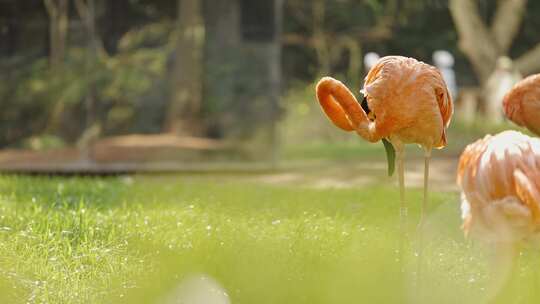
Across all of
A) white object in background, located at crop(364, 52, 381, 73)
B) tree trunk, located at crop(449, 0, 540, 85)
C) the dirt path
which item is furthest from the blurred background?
tree trunk, located at crop(449, 0, 540, 85)

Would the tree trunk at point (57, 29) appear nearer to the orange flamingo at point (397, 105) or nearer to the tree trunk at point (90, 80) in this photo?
the tree trunk at point (90, 80)

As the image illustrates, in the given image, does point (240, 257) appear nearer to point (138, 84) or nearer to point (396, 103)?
point (396, 103)

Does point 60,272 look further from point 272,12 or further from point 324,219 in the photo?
point 272,12

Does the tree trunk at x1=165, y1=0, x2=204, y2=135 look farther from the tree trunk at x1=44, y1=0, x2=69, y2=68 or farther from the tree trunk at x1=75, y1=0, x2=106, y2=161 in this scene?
the tree trunk at x1=44, y1=0, x2=69, y2=68

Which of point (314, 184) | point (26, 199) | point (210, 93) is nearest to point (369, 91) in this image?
point (26, 199)

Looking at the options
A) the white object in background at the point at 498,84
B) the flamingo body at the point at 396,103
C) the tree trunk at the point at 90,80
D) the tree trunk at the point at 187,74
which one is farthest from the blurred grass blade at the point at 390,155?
the white object in background at the point at 498,84

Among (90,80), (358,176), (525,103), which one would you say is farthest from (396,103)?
(90,80)
